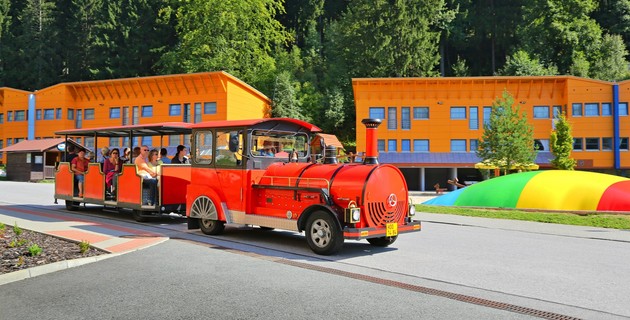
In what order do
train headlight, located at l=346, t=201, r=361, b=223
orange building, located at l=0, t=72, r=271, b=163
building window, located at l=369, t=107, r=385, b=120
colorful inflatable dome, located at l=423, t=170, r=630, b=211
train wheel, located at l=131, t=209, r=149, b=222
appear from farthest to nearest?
orange building, located at l=0, t=72, r=271, b=163, building window, located at l=369, t=107, r=385, b=120, colorful inflatable dome, located at l=423, t=170, r=630, b=211, train wheel, located at l=131, t=209, r=149, b=222, train headlight, located at l=346, t=201, r=361, b=223

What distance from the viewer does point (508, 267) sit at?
793cm

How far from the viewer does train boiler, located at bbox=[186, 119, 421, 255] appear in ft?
28.6

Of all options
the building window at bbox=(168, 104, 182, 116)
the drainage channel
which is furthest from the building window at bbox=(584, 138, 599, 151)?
the drainage channel

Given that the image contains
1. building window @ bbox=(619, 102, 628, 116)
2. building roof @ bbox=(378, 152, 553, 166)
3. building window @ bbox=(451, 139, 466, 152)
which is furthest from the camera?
building window @ bbox=(451, 139, 466, 152)

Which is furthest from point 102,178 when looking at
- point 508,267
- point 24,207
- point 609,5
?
point 609,5

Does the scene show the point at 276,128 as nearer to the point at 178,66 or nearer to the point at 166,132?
the point at 166,132

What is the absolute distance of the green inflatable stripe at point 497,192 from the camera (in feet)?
58.6

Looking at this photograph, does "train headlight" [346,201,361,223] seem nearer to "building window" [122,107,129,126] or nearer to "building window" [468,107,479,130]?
"building window" [468,107,479,130]

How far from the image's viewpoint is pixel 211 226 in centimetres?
1092

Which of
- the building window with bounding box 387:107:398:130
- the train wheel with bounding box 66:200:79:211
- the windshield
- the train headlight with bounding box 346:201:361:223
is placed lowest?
the train wheel with bounding box 66:200:79:211

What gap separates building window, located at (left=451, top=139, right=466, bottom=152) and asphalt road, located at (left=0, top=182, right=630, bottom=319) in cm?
3792

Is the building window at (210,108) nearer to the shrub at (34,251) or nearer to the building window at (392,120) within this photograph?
the building window at (392,120)

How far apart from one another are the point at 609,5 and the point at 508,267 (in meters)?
69.9

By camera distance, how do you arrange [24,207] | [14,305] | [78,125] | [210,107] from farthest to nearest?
[78,125]
[210,107]
[24,207]
[14,305]
